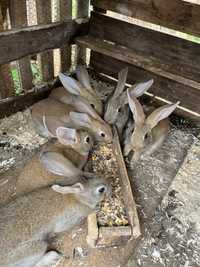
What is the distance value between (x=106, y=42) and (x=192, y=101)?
1.22 metres

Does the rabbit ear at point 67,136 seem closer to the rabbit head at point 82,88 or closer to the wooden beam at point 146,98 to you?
the rabbit head at point 82,88

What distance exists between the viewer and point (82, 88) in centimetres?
318

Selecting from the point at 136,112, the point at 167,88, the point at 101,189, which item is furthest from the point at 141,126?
the point at 167,88

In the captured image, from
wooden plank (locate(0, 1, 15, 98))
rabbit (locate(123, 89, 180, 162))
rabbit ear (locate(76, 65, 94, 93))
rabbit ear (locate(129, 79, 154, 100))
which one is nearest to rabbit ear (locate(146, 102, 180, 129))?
rabbit (locate(123, 89, 180, 162))

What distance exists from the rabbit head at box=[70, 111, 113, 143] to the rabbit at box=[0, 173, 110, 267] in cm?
66

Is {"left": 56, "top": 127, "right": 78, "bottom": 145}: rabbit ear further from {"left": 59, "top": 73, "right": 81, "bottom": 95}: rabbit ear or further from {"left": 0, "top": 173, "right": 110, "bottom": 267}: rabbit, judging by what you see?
{"left": 59, "top": 73, "right": 81, "bottom": 95}: rabbit ear

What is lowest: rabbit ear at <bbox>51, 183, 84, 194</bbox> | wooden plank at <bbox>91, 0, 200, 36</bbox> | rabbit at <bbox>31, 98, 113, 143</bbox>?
rabbit at <bbox>31, 98, 113, 143</bbox>

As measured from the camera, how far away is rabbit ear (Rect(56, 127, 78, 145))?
262cm

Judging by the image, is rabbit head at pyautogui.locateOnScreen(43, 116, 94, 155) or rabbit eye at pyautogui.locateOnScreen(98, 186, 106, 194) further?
rabbit head at pyautogui.locateOnScreen(43, 116, 94, 155)

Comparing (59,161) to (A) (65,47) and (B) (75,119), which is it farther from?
(A) (65,47)

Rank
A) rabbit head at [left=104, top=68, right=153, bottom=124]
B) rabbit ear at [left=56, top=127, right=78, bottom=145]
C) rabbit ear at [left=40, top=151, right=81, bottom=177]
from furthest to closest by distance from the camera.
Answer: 1. rabbit head at [left=104, top=68, right=153, bottom=124]
2. rabbit ear at [left=56, top=127, right=78, bottom=145]
3. rabbit ear at [left=40, top=151, right=81, bottom=177]

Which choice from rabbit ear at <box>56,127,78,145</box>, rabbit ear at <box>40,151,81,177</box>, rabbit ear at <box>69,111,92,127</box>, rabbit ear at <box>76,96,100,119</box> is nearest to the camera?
rabbit ear at <box>40,151,81,177</box>

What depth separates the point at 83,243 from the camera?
232cm

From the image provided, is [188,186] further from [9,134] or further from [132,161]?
[9,134]
